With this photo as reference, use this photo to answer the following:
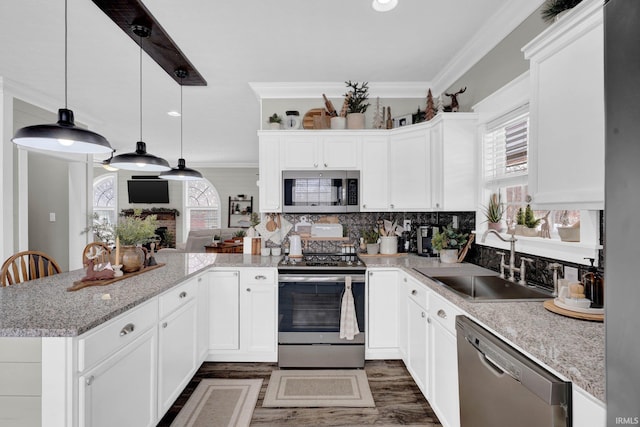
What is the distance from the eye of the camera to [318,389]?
2.38 m

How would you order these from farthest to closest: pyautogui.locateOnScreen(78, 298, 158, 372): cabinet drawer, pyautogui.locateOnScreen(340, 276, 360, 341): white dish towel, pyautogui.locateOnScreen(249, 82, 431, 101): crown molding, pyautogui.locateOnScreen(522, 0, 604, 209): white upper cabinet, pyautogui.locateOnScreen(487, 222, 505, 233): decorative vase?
pyautogui.locateOnScreen(249, 82, 431, 101): crown molding < pyautogui.locateOnScreen(340, 276, 360, 341): white dish towel < pyautogui.locateOnScreen(487, 222, 505, 233): decorative vase < pyautogui.locateOnScreen(78, 298, 158, 372): cabinet drawer < pyautogui.locateOnScreen(522, 0, 604, 209): white upper cabinet

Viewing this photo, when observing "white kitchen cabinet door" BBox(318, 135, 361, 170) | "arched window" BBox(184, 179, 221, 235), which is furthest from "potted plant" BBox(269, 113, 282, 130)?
"arched window" BBox(184, 179, 221, 235)

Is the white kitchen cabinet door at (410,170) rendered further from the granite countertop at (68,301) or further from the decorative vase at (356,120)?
the granite countertop at (68,301)

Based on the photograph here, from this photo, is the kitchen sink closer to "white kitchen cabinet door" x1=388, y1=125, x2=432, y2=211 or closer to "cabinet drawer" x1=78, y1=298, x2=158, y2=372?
"white kitchen cabinet door" x1=388, y1=125, x2=432, y2=211

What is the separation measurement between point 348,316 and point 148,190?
874 centimetres

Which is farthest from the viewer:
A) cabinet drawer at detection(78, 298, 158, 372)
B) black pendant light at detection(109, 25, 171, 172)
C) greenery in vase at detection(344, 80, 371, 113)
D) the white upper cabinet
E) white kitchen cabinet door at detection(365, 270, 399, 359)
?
greenery in vase at detection(344, 80, 371, 113)

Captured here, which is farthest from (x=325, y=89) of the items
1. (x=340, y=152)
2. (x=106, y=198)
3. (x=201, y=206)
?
(x=106, y=198)

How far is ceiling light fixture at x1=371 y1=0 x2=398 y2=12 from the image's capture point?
2.04 m

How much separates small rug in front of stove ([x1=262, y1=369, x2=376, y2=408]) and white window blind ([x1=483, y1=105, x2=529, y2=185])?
1.94m

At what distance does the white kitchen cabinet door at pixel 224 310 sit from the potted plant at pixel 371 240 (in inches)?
53.8

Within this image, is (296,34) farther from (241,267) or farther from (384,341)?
(384,341)

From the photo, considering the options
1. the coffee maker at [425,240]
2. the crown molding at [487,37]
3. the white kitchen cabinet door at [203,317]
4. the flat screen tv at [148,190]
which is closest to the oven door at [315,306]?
the white kitchen cabinet door at [203,317]

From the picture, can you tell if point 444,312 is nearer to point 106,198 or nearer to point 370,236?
point 370,236

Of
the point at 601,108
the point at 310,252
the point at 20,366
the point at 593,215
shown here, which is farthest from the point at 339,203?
the point at 20,366
